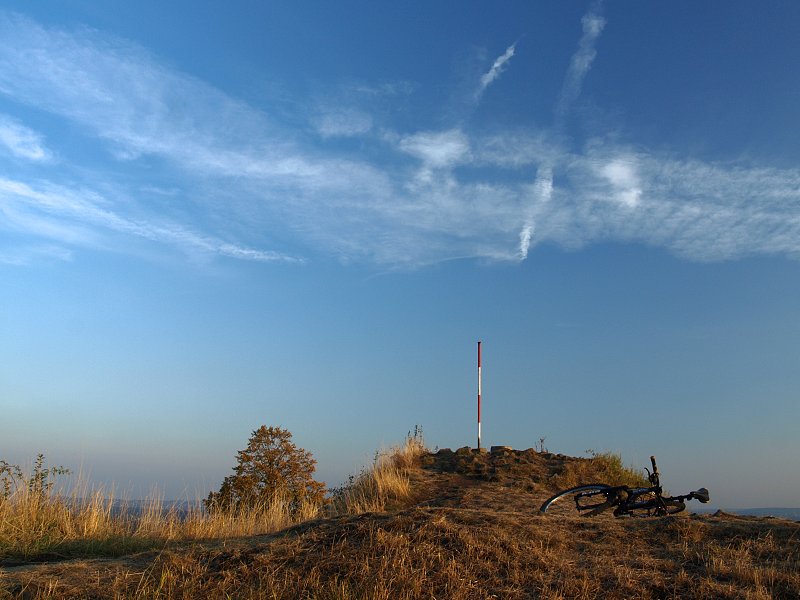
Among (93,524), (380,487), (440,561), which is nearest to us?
(440,561)

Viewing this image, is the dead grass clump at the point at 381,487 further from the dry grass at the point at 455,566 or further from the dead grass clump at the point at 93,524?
the dry grass at the point at 455,566

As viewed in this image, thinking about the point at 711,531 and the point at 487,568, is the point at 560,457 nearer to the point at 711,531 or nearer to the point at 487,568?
the point at 711,531

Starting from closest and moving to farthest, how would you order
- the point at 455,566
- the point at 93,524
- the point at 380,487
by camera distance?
the point at 455,566, the point at 93,524, the point at 380,487

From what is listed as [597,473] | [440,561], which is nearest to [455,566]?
[440,561]

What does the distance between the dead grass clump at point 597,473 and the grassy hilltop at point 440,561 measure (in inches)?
292

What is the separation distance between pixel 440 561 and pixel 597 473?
1286cm

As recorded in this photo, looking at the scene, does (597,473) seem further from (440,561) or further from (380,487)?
(440,561)

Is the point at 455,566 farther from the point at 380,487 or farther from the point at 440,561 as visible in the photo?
the point at 380,487

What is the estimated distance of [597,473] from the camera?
1856 cm

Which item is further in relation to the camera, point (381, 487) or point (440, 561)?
point (381, 487)

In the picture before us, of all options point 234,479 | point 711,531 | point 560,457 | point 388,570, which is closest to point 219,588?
point 388,570

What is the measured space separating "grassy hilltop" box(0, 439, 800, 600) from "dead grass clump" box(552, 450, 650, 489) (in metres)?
7.40

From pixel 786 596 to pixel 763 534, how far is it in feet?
8.06

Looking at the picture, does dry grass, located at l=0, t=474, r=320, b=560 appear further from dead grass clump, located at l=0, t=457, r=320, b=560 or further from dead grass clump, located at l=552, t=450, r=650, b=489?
dead grass clump, located at l=552, t=450, r=650, b=489
